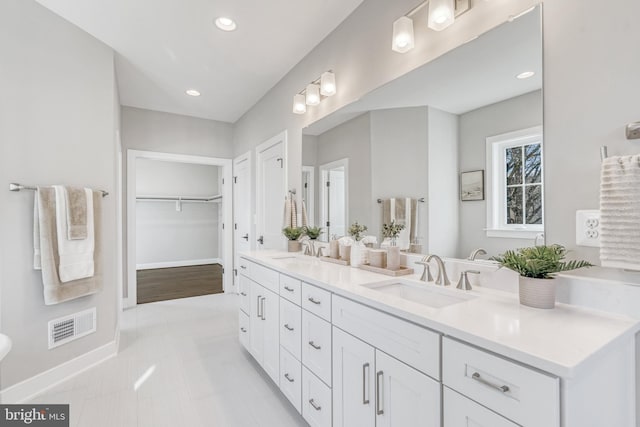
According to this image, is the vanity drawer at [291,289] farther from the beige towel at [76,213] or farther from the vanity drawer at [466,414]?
the beige towel at [76,213]

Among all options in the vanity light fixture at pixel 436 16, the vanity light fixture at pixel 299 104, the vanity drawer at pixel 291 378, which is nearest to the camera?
the vanity light fixture at pixel 436 16

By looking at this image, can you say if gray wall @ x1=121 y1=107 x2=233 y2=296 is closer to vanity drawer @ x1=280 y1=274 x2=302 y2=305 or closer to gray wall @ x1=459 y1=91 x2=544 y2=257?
vanity drawer @ x1=280 y1=274 x2=302 y2=305

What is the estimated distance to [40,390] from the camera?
218cm

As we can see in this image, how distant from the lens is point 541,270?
3.62 feet

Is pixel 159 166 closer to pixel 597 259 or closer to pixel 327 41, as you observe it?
pixel 327 41

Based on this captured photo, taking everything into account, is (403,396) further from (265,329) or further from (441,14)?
(441,14)

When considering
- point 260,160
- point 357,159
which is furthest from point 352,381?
point 260,160

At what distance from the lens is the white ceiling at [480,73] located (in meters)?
1.25

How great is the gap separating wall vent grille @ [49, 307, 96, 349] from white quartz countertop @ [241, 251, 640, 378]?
236cm

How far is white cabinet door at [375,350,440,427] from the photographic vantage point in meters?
1.02

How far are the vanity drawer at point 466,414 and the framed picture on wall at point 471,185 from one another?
0.89 meters

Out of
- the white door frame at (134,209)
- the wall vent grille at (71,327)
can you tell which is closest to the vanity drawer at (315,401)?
the wall vent grille at (71,327)

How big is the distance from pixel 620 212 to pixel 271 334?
195 centimetres

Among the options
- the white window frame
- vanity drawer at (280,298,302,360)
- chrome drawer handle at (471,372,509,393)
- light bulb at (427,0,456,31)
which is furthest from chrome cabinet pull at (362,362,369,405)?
light bulb at (427,0,456,31)
